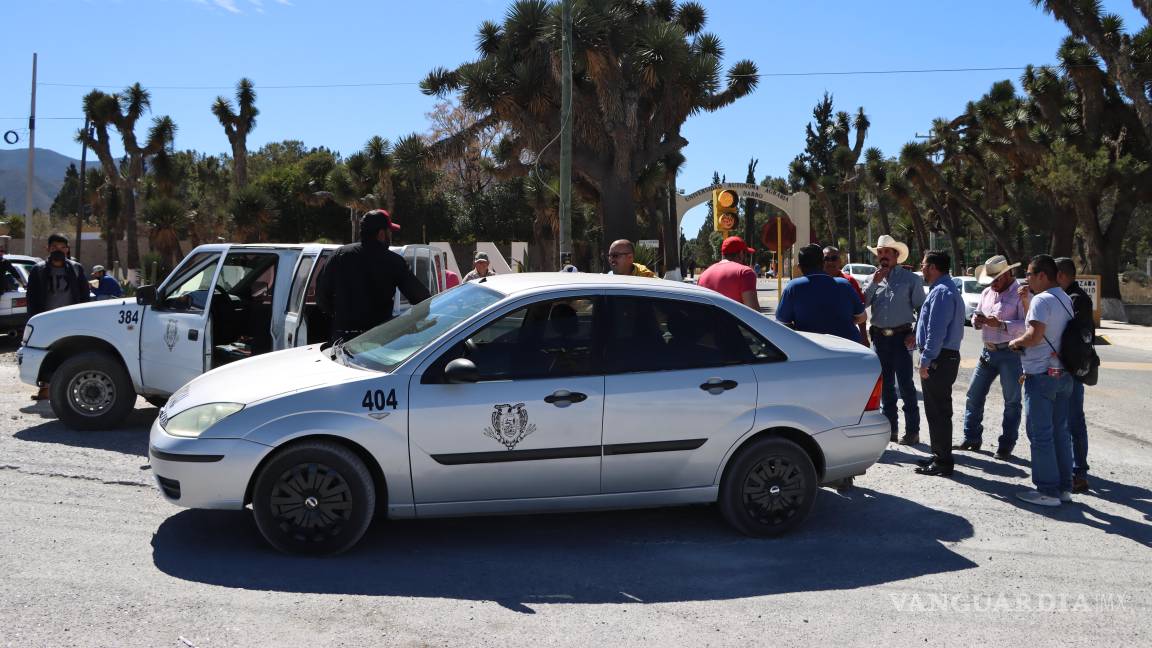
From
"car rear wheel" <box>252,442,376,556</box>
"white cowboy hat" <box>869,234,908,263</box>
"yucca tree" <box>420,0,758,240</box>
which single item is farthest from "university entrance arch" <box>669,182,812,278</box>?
"car rear wheel" <box>252,442,376,556</box>

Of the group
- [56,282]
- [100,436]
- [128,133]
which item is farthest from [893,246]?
[128,133]

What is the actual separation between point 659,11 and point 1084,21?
41.9ft

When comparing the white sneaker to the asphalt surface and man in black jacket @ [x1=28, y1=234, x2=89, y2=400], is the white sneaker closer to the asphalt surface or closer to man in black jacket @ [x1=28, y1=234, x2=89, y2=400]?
the asphalt surface

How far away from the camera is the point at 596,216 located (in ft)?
163

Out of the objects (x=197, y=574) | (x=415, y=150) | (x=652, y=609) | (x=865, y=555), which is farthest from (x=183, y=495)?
(x=415, y=150)

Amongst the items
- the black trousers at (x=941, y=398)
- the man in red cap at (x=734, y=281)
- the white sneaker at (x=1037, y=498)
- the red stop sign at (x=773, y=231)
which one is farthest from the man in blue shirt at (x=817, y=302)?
the red stop sign at (x=773, y=231)

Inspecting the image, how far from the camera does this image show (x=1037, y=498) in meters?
6.57

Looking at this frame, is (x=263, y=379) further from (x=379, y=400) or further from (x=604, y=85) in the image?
(x=604, y=85)

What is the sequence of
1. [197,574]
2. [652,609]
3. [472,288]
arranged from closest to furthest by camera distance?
[652,609]
[197,574]
[472,288]

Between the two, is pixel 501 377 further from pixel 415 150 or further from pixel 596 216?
pixel 596 216

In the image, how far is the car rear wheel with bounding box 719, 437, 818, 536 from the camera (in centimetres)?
557

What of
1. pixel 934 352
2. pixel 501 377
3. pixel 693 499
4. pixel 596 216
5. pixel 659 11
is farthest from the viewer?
pixel 596 216

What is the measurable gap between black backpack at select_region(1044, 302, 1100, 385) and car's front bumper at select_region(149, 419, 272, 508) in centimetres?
495

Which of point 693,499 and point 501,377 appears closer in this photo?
point 501,377
